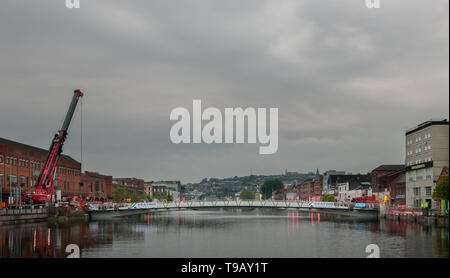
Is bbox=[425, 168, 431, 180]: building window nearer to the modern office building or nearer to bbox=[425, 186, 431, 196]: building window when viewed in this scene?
the modern office building

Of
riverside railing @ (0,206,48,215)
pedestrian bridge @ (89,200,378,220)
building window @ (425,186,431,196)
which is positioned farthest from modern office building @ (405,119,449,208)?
riverside railing @ (0,206,48,215)

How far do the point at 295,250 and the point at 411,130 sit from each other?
7274cm

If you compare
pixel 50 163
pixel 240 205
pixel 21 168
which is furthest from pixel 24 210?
pixel 240 205

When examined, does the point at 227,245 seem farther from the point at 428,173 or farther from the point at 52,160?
the point at 428,173

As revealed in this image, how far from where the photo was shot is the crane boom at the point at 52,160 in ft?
308

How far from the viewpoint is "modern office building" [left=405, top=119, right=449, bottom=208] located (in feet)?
332

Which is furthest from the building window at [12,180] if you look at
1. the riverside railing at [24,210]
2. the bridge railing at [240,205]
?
the bridge railing at [240,205]

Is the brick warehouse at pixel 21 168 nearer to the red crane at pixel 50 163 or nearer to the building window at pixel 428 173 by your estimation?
the red crane at pixel 50 163

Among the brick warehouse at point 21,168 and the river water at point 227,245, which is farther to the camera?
the brick warehouse at point 21,168

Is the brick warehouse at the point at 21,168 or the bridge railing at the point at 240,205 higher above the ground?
the brick warehouse at the point at 21,168

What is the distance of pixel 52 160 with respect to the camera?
93.9 metres

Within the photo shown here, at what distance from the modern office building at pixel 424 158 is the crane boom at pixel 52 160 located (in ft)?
227

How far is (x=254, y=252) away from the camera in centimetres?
5072

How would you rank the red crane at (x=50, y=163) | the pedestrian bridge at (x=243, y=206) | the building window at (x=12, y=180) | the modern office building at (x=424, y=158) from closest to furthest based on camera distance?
the red crane at (x=50, y=163)
the building window at (x=12, y=180)
the modern office building at (x=424, y=158)
the pedestrian bridge at (x=243, y=206)
